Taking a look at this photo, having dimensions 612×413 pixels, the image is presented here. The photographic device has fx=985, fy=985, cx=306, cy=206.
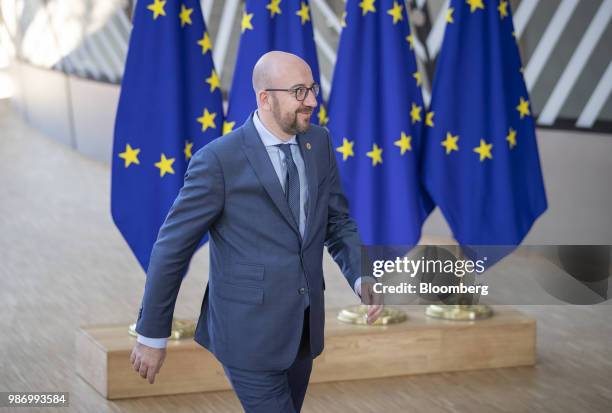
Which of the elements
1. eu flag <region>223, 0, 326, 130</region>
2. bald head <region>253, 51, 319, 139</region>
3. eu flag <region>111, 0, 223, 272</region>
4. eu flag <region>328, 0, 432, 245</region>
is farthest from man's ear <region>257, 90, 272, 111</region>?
eu flag <region>328, 0, 432, 245</region>

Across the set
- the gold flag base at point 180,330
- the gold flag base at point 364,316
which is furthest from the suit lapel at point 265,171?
the gold flag base at point 364,316

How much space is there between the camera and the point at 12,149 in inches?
576

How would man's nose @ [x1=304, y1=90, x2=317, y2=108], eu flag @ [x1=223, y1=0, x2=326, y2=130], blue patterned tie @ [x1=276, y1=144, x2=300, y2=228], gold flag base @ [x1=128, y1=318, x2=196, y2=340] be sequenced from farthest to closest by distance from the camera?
eu flag @ [x1=223, y1=0, x2=326, y2=130], gold flag base @ [x1=128, y1=318, x2=196, y2=340], blue patterned tie @ [x1=276, y1=144, x2=300, y2=228], man's nose @ [x1=304, y1=90, x2=317, y2=108]

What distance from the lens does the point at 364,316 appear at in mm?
5652

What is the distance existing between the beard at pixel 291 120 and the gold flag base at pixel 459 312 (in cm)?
283

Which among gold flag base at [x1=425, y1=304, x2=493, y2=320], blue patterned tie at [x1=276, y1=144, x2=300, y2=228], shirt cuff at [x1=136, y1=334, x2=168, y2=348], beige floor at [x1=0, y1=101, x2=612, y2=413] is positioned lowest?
beige floor at [x1=0, y1=101, x2=612, y2=413]

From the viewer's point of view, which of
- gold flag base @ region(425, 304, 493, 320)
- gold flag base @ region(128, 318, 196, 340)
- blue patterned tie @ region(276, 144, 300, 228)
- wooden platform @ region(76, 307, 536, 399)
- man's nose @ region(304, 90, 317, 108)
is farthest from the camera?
gold flag base @ region(425, 304, 493, 320)

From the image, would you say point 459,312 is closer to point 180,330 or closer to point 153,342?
point 180,330

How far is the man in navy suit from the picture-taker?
307 centimetres

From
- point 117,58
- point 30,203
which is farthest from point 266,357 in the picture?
point 117,58

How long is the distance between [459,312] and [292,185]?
2818 mm

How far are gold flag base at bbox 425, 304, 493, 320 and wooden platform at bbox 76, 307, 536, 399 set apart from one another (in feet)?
0.20

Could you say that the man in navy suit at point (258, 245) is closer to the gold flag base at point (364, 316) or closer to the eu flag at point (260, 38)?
the eu flag at point (260, 38)

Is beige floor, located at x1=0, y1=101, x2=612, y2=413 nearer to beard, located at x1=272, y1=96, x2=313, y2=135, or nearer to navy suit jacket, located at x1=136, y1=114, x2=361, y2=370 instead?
navy suit jacket, located at x1=136, y1=114, x2=361, y2=370
